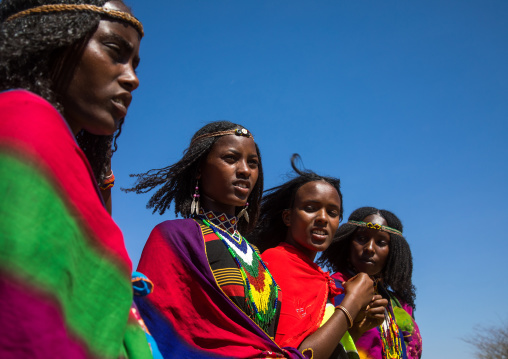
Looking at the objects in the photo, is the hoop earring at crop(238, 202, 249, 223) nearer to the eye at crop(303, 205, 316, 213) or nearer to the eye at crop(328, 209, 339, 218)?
the eye at crop(303, 205, 316, 213)

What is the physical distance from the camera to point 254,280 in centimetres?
351

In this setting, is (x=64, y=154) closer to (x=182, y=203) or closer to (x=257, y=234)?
(x=182, y=203)

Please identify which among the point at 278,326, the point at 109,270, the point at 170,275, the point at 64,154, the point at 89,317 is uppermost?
the point at 64,154

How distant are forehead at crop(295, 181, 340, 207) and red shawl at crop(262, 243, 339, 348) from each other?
474 mm

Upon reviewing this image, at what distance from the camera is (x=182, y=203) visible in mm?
3961

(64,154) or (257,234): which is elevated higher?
(64,154)

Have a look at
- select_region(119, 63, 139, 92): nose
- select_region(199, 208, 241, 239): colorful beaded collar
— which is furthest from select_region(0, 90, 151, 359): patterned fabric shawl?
select_region(199, 208, 241, 239): colorful beaded collar

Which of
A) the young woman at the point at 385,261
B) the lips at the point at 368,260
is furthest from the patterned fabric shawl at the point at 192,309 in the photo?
the lips at the point at 368,260

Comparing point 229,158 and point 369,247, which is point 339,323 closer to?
point 229,158

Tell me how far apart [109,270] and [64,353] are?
0.29m

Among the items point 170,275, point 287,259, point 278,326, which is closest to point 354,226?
point 287,259

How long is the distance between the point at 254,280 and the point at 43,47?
6.96 ft

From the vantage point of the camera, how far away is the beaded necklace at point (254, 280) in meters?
3.38

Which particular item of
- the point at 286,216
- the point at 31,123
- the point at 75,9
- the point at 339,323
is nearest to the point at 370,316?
the point at 339,323
